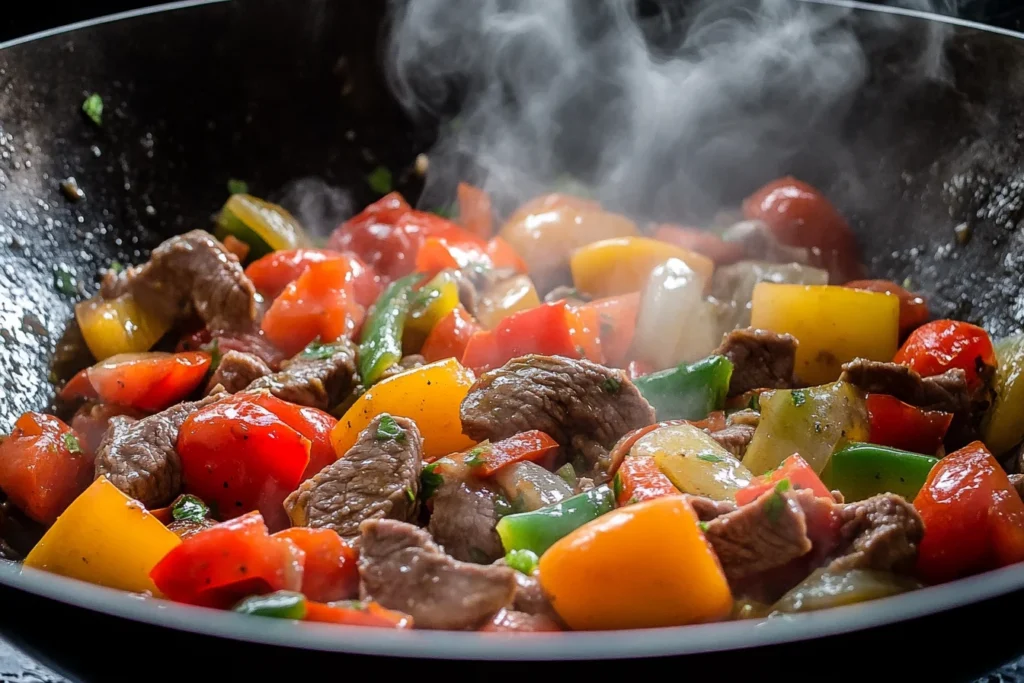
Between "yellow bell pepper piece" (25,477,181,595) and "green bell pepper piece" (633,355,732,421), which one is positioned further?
"green bell pepper piece" (633,355,732,421)

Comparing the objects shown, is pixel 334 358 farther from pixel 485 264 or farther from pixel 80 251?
pixel 80 251

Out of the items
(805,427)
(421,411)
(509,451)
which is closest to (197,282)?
(421,411)

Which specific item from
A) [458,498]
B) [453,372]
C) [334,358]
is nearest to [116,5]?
[334,358]

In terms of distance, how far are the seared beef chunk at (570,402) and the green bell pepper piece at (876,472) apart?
0.50 m

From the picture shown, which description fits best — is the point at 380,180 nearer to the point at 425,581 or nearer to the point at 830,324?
the point at 830,324

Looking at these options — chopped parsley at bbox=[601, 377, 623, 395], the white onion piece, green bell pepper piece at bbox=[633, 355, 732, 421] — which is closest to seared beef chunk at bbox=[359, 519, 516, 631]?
chopped parsley at bbox=[601, 377, 623, 395]

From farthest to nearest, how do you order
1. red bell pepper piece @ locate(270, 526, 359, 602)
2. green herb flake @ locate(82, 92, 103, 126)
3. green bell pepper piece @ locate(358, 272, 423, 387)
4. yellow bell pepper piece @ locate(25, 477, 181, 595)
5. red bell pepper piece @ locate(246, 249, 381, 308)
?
red bell pepper piece @ locate(246, 249, 381, 308) → green herb flake @ locate(82, 92, 103, 126) → green bell pepper piece @ locate(358, 272, 423, 387) → yellow bell pepper piece @ locate(25, 477, 181, 595) → red bell pepper piece @ locate(270, 526, 359, 602)

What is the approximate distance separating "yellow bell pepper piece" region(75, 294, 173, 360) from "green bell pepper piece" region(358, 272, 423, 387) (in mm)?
716

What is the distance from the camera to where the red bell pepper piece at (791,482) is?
1985mm

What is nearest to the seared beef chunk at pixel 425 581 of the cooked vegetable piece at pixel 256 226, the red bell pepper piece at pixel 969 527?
the red bell pepper piece at pixel 969 527

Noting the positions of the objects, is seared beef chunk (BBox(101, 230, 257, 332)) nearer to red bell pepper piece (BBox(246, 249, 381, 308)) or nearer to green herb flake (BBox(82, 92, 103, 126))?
red bell pepper piece (BBox(246, 249, 381, 308))

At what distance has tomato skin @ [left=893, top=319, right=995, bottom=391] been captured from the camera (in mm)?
2662

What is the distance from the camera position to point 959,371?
2539 mm

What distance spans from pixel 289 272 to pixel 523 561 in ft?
5.67
